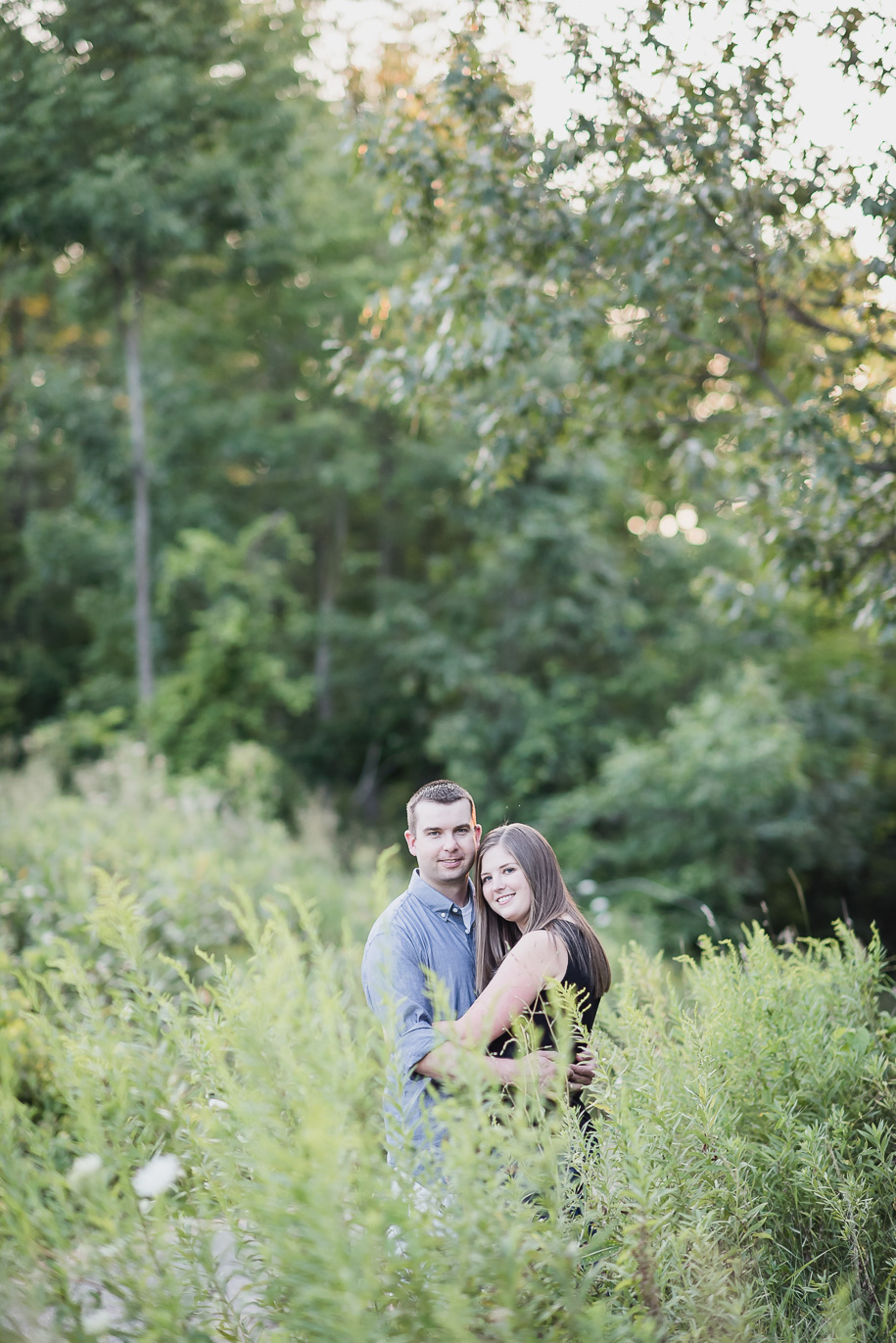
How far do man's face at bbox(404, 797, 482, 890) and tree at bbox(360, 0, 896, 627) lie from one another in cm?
240

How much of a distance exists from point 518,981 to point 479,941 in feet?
1.24

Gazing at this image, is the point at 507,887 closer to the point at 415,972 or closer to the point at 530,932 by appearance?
the point at 530,932

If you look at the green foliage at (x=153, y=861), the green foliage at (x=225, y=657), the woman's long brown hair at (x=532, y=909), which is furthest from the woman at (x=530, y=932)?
the green foliage at (x=225, y=657)

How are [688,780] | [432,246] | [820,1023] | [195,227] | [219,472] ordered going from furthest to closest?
[219,472] < [195,227] < [688,780] < [432,246] < [820,1023]

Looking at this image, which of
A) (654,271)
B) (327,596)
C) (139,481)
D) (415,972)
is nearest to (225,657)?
(139,481)

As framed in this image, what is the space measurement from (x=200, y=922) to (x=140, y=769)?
4.56 m

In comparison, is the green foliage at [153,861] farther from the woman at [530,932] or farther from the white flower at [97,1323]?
the white flower at [97,1323]

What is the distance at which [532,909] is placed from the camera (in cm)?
260

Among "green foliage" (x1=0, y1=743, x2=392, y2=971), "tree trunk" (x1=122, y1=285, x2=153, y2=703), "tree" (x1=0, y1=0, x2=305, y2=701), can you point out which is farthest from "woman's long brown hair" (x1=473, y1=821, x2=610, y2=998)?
"tree trunk" (x1=122, y1=285, x2=153, y2=703)

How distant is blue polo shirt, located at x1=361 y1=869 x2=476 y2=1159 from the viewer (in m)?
1.93

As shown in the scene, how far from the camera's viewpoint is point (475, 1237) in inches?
63.5

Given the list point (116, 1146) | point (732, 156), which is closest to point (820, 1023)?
point (116, 1146)

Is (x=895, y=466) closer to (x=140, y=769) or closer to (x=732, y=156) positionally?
(x=732, y=156)

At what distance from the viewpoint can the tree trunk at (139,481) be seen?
13.3m
